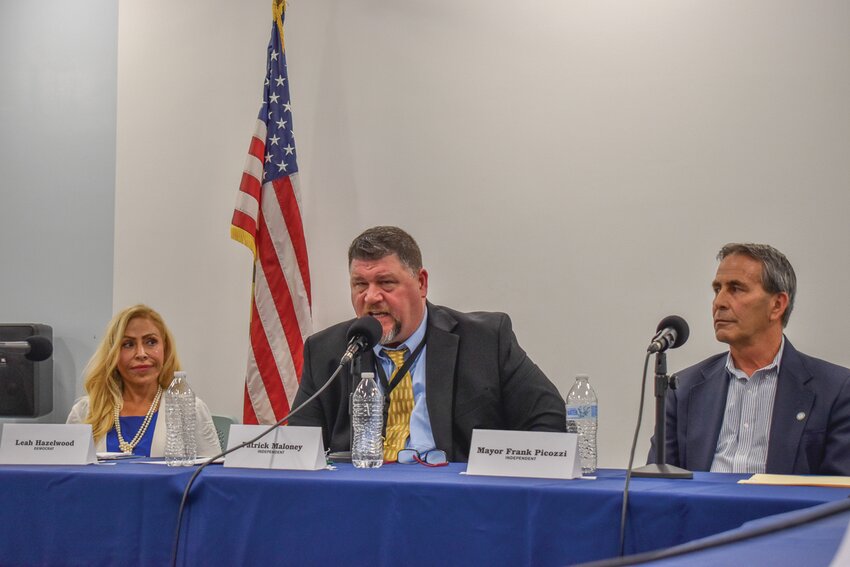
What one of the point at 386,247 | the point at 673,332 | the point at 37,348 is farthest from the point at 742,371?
the point at 37,348

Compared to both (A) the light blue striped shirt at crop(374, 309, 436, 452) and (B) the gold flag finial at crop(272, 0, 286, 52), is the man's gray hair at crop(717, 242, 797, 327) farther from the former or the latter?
(B) the gold flag finial at crop(272, 0, 286, 52)

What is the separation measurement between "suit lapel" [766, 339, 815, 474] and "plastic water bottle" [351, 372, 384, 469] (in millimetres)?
1254

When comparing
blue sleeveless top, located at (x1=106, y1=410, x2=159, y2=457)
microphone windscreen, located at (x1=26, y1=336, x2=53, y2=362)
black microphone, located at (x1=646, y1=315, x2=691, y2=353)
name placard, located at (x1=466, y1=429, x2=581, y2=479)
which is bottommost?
blue sleeveless top, located at (x1=106, y1=410, x2=159, y2=457)

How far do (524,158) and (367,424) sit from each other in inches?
81.3

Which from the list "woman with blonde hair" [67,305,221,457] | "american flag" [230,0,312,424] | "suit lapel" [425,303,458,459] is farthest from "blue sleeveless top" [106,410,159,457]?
"suit lapel" [425,303,458,459]

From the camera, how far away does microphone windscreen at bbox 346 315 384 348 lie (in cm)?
253

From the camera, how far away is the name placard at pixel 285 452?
230cm

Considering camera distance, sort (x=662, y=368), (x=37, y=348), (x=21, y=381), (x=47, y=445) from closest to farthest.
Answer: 1. (x=662, y=368)
2. (x=47, y=445)
3. (x=37, y=348)
4. (x=21, y=381)

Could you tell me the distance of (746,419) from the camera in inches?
120

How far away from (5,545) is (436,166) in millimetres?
2800

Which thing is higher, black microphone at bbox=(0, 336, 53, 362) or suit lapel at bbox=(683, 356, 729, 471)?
black microphone at bbox=(0, 336, 53, 362)

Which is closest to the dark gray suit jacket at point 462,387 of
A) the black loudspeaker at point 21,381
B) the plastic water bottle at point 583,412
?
the plastic water bottle at point 583,412

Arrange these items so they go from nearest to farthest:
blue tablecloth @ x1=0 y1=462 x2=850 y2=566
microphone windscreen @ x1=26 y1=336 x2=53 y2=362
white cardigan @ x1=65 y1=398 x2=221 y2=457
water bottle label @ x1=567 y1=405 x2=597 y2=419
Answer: blue tablecloth @ x1=0 y1=462 x2=850 y2=566
water bottle label @ x1=567 y1=405 x2=597 y2=419
microphone windscreen @ x1=26 y1=336 x2=53 y2=362
white cardigan @ x1=65 y1=398 x2=221 y2=457

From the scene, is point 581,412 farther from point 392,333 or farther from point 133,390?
point 133,390
